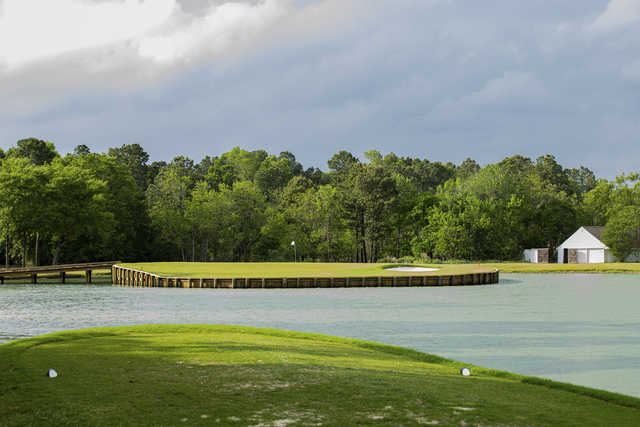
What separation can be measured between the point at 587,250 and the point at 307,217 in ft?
116

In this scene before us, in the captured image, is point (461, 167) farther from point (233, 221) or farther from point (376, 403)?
point (376, 403)

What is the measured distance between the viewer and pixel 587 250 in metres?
75.0

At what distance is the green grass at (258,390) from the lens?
20.1 ft

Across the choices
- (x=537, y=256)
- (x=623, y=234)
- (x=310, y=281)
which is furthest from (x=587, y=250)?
(x=310, y=281)

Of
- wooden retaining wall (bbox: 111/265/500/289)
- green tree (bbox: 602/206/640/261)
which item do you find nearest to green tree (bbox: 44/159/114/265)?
wooden retaining wall (bbox: 111/265/500/289)

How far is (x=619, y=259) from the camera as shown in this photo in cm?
7219

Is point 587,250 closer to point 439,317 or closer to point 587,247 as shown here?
point 587,247

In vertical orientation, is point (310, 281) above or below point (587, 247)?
below

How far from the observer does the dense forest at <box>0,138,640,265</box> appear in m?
69.2

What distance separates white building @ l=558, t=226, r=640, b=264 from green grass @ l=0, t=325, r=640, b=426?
7048 centimetres

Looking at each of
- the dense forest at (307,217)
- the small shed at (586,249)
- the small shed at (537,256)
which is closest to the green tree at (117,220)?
the dense forest at (307,217)

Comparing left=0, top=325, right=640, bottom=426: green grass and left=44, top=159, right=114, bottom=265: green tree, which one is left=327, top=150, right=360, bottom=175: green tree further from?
left=0, top=325, right=640, bottom=426: green grass

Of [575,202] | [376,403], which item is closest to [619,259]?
[575,202]

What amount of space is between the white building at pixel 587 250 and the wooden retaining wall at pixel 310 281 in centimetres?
3427
